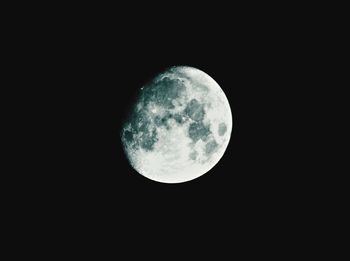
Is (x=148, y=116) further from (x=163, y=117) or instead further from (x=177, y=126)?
(x=177, y=126)

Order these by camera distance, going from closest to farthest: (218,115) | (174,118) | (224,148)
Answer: (174,118), (218,115), (224,148)

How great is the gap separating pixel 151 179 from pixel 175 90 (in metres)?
1.23

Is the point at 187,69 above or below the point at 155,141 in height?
above

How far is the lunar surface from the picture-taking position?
3209 mm

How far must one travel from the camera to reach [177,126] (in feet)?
10.4

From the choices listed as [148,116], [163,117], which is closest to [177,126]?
[163,117]

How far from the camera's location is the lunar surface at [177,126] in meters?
3.21

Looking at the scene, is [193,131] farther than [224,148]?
No

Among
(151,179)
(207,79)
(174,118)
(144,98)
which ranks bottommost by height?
(151,179)

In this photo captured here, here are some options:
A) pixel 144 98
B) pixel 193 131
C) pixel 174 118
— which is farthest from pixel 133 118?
pixel 193 131

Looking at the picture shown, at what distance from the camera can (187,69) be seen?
3529 mm

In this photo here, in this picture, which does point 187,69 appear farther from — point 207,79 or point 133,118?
point 133,118

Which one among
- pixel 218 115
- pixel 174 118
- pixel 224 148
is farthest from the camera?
pixel 224 148

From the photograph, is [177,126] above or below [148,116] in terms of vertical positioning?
below
